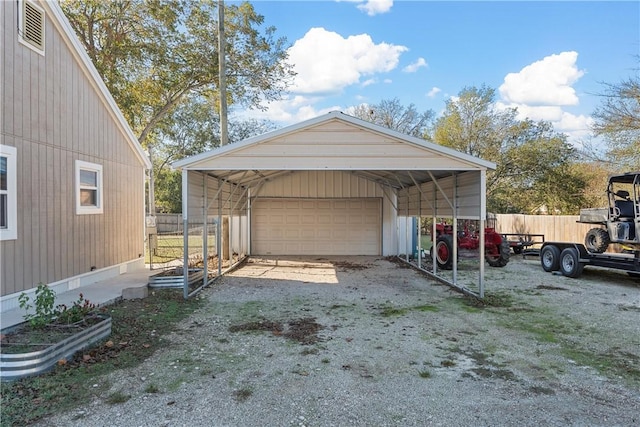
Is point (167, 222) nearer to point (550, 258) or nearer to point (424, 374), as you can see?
point (550, 258)

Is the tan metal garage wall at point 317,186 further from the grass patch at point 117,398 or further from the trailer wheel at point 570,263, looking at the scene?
the grass patch at point 117,398

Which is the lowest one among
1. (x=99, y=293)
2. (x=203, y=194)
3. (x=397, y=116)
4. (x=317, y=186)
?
(x=99, y=293)

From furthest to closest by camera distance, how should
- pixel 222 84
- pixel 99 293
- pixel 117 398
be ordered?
pixel 222 84
pixel 99 293
pixel 117 398

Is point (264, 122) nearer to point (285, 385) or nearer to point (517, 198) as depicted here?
point (517, 198)

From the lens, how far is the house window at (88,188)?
23.7 feet

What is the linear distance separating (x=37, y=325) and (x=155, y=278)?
3516mm

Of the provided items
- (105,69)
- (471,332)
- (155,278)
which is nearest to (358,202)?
(155,278)

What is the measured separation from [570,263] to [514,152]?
12.0 meters

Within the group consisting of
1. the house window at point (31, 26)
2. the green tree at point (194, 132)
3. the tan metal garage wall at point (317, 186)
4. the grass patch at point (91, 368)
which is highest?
the green tree at point (194, 132)

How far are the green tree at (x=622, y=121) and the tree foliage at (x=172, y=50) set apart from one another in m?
11.8

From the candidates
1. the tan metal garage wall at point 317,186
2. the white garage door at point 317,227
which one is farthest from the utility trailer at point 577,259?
the tan metal garage wall at point 317,186

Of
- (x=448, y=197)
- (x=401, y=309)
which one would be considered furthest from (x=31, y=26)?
(x=448, y=197)

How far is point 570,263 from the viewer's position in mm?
9500

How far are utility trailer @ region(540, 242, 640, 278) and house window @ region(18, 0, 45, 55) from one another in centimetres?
1162
